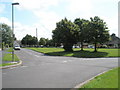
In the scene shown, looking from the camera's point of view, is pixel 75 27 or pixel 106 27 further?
pixel 75 27

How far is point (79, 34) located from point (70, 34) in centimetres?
226

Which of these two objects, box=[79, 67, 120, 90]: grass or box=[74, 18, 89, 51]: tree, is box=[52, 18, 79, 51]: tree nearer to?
box=[74, 18, 89, 51]: tree

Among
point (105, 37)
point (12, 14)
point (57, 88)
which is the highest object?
point (12, 14)

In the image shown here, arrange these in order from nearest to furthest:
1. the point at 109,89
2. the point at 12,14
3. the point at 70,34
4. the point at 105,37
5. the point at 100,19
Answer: the point at 109,89 → the point at 12,14 → the point at 105,37 → the point at 100,19 → the point at 70,34

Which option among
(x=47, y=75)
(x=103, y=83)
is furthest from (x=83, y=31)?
(x=103, y=83)

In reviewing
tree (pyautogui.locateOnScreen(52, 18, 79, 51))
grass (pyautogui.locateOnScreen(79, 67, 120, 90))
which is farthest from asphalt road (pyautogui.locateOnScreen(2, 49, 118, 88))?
tree (pyautogui.locateOnScreen(52, 18, 79, 51))

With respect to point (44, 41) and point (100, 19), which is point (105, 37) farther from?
point (44, 41)

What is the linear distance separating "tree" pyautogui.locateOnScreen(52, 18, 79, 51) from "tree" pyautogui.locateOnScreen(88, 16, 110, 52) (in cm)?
461

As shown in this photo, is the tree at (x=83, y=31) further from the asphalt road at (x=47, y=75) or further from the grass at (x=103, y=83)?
the grass at (x=103, y=83)

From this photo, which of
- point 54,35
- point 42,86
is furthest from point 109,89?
point 54,35

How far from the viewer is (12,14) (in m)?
17.8

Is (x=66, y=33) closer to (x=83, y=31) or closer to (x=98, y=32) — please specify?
(x=83, y=31)

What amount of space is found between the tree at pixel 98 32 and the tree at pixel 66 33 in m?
4.61

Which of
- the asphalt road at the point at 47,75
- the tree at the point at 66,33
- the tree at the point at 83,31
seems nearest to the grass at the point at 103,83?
the asphalt road at the point at 47,75
